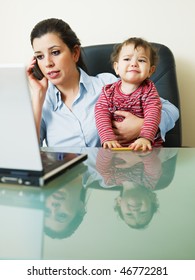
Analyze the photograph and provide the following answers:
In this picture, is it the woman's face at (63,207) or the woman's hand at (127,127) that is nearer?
the woman's face at (63,207)

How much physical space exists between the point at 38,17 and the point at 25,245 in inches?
64.4

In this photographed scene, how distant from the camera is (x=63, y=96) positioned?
1311 mm

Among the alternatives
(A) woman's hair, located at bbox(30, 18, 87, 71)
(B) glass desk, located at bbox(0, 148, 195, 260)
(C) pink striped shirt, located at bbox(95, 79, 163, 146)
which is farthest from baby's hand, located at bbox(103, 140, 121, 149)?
(A) woman's hair, located at bbox(30, 18, 87, 71)

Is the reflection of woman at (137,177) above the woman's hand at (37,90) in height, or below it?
below

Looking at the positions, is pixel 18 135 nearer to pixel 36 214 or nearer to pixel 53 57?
pixel 36 214

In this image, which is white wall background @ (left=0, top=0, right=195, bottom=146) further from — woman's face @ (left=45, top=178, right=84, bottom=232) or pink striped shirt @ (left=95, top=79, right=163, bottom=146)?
woman's face @ (left=45, top=178, right=84, bottom=232)

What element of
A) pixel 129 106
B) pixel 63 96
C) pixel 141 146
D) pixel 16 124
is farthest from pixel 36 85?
pixel 16 124

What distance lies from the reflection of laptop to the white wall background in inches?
48.8

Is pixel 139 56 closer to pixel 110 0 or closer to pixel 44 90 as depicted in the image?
pixel 44 90

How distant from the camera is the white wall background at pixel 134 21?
5.11 ft

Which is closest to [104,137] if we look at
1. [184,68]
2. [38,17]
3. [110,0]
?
[184,68]

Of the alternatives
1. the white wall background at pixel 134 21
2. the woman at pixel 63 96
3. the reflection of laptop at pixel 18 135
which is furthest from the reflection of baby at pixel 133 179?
the white wall background at pixel 134 21

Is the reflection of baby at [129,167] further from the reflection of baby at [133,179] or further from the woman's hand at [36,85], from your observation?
the woman's hand at [36,85]

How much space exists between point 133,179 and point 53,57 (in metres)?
0.75
